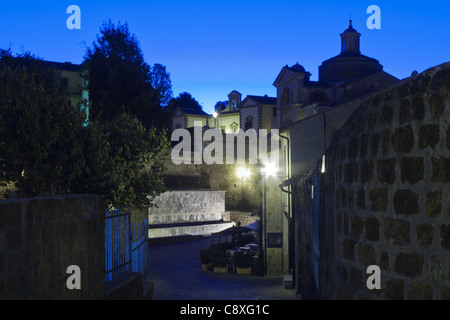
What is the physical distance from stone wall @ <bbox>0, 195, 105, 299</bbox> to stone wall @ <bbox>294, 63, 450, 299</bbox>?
3.85 m

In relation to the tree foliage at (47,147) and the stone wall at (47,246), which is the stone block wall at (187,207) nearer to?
the tree foliage at (47,147)

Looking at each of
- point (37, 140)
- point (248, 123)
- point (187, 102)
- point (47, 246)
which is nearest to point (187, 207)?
point (248, 123)

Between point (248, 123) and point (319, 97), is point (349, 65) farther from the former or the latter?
point (248, 123)

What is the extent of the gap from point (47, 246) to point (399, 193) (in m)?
4.55

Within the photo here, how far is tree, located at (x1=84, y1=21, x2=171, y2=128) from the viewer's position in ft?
113

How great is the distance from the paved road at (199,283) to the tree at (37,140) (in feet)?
24.0

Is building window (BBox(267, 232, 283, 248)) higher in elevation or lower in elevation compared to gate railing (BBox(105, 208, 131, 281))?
lower

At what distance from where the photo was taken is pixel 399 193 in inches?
165

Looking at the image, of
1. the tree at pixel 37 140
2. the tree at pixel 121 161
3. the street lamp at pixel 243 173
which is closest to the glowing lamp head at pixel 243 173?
the street lamp at pixel 243 173

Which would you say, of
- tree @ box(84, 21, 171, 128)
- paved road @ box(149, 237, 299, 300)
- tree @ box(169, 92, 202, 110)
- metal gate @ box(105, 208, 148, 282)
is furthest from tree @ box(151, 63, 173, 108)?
tree @ box(169, 92, 202, 110)

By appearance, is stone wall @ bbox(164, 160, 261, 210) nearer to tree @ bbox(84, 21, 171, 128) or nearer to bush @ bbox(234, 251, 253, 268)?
tree @ bbox(84, 21, 171, 128)

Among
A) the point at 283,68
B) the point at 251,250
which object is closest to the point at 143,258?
the point at 251,250

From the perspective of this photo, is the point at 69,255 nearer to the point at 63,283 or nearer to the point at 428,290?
the point at 63,283
